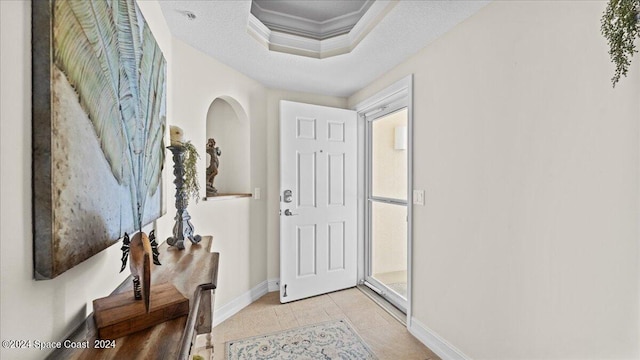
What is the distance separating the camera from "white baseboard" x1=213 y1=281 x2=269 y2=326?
7.82ft

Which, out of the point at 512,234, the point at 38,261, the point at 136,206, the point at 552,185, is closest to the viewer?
the point at 38,261

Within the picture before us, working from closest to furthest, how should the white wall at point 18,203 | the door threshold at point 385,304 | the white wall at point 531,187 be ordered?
the white wall at point 18,203 → the white wall at point 531,187 → the door threshold at point 385,304

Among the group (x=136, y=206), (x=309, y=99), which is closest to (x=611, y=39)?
(x=136, y=206)

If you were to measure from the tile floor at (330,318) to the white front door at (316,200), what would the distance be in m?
0.16

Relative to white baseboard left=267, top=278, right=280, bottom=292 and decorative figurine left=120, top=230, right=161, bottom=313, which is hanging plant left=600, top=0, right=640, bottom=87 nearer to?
decorative figurine left=120, top=230, right=161, bottom=313

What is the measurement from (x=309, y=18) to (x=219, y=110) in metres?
1.22

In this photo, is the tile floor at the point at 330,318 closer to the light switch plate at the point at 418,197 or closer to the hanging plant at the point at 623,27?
the light switch plate at the point at 418,197

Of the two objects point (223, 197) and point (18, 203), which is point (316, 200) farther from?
point (18, 203)

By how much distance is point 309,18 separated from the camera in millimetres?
2201

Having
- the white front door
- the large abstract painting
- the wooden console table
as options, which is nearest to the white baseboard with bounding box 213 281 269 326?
the white front door

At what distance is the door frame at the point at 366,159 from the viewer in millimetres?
2270

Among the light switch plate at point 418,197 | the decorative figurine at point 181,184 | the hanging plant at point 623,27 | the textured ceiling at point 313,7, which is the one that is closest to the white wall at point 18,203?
the decorative figurine at point 181,184

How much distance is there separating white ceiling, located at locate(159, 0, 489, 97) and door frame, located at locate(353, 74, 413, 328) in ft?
0.67

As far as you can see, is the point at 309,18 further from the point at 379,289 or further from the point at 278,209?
the point at 379,289
